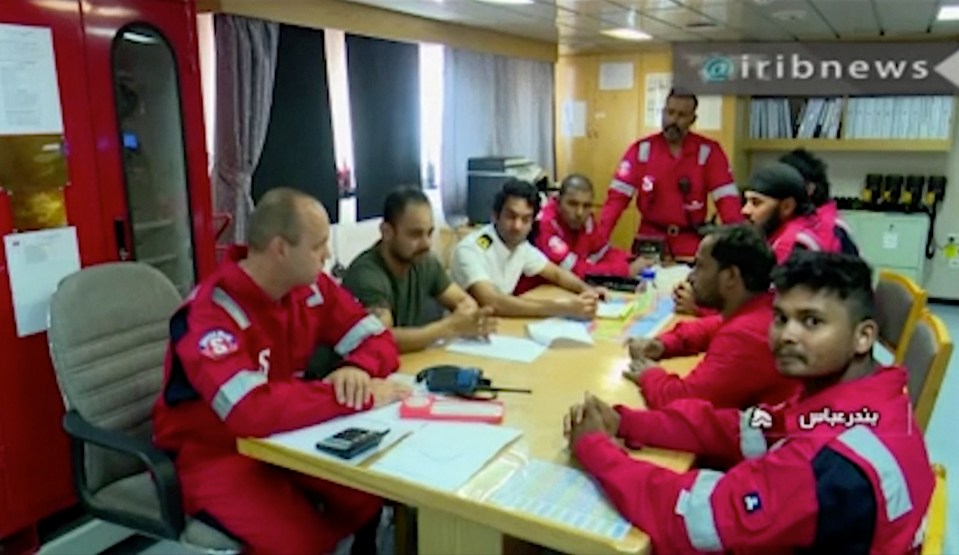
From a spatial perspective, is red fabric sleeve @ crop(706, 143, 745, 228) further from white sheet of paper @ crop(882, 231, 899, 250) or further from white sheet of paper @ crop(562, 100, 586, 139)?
white sheet of paper @ crop(562, 100, 586, 139)

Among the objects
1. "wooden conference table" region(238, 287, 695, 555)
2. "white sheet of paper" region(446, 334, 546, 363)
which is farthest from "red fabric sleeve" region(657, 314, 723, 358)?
"white sheet of paper" region(446, 334, 546, 363)

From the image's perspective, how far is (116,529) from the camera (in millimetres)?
2547

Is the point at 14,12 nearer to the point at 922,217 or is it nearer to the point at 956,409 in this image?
the point at 956,409

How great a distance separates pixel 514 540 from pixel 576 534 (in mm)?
251

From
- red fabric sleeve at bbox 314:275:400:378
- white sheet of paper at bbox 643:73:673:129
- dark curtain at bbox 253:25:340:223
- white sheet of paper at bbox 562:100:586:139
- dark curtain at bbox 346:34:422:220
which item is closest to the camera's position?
red fabric sleeve at bbox 314:275:400:378

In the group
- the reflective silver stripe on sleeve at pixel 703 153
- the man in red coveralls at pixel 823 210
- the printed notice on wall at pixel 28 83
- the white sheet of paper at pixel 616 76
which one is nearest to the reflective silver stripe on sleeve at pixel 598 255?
the reflective silver stripe on sleeve at pixel 703 153

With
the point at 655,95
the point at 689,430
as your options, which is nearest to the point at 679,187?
the point at 689,430

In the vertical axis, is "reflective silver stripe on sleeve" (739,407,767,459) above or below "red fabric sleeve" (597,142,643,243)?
below

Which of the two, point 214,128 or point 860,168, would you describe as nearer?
point 214,128

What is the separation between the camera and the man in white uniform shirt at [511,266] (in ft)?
8.43

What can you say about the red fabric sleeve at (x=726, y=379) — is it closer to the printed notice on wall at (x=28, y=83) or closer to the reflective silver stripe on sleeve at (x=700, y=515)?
the reflective silver stripe on sleeve at (x=700, y=515)

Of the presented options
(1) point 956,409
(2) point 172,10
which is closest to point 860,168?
(1) point 956,409

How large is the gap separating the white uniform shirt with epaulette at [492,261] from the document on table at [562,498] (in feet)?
4.46

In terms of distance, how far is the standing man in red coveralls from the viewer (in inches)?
150
